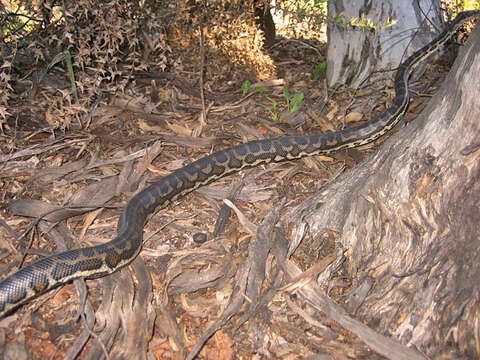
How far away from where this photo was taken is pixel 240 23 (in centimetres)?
655

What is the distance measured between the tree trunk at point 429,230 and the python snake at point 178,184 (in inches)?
74.1

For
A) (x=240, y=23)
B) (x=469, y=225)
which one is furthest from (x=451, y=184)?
(x=240, y=23)

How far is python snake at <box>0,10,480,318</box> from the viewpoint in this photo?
11.6 ft

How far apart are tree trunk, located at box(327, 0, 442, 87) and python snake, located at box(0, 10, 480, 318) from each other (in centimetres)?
24

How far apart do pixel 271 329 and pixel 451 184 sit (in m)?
1.89

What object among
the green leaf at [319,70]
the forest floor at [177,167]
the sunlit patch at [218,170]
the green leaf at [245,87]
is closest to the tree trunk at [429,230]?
the forest floor at [177,167]

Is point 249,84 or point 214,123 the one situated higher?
point 249,84

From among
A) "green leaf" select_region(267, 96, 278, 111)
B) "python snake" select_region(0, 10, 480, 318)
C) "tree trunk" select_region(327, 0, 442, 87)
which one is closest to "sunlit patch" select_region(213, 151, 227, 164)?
"python snake" select_region(0, 10, 480, 318)

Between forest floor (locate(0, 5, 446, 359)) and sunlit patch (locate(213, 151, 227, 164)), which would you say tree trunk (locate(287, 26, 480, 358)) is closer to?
forest floor (locate(0, 5, 446, 359))

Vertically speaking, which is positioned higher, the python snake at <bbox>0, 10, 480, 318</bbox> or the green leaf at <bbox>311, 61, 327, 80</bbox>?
the green leaf at <bbox>311, 61, 327, 80</bbox>

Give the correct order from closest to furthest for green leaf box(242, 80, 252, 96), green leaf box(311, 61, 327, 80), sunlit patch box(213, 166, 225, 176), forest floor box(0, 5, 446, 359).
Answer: forest floor box(0, 5, 446, 359) → sunlit patch box(213, 166, 225, 176) → green leaf box(242, 80, 252, 96) → green leaf box(311, 61, 327, 80)

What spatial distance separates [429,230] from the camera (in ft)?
10.3

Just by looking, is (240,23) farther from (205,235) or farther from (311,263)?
(311,263)

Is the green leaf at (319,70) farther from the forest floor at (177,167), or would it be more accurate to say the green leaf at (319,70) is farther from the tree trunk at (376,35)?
the tree trunk at (376,35)
